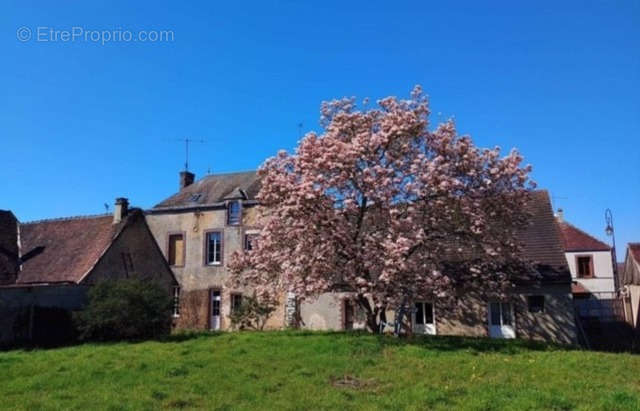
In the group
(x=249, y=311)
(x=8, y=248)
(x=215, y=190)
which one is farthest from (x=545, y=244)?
(x=8, y=248)

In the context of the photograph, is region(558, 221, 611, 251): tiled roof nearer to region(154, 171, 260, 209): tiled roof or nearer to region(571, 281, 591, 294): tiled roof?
region(571, 281, 591, 294): tiled roof

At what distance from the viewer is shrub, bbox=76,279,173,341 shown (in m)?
20.1

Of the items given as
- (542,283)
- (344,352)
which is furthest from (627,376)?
(542,283)

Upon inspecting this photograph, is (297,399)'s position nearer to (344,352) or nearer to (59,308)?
(344,352)

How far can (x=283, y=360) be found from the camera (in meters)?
14.0

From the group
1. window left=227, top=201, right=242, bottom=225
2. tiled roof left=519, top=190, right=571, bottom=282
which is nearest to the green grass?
tiled roof left=519, top=190, right=571, bottom=282

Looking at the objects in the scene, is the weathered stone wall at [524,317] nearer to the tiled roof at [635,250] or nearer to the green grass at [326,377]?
the green grass at [326,377]

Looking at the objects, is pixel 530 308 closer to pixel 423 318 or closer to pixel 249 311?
pixel 423 318

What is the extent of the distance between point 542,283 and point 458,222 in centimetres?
617

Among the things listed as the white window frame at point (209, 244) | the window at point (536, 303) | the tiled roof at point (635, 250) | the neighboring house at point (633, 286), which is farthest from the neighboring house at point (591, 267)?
the white window frame at point (209, 244)

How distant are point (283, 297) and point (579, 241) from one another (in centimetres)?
2159

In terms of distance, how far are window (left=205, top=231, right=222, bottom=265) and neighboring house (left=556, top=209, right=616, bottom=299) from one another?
22.3 meters

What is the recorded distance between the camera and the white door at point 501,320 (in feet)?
74.1

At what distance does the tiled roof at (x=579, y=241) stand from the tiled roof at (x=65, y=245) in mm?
28323
